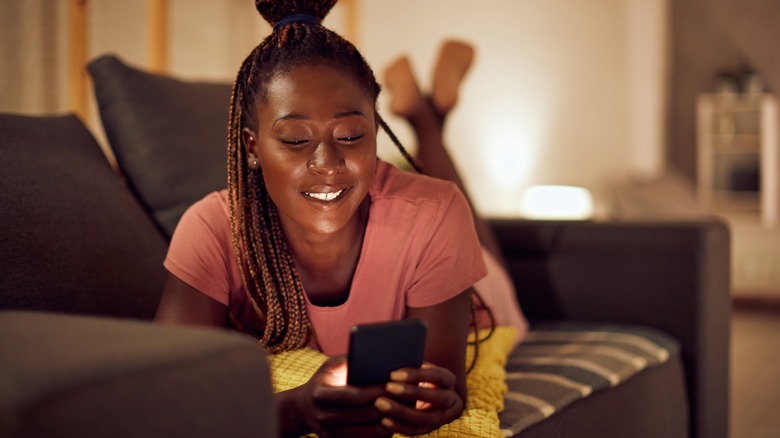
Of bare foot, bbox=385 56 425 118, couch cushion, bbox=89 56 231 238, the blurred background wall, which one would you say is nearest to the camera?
couch cushion, bbox=89 56 231 238

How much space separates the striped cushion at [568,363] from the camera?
1.31 meters

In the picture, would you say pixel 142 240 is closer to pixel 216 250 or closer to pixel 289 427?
pixel 216 250

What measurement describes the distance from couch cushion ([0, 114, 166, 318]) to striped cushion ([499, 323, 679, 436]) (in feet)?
2.14

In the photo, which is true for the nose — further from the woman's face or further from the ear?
the ear

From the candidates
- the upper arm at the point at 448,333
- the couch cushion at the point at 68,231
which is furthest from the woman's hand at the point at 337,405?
the couch cushion at the point at 68,231

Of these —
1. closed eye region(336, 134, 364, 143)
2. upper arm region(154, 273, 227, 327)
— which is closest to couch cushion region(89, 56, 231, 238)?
upper arm region(154, 273, 227, 327)

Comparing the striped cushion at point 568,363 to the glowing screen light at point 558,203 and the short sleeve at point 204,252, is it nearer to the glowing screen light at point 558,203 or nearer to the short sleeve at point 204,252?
the short sleeve at point 204,252

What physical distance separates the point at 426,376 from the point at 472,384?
35cm

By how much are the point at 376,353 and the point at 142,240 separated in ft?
2.23

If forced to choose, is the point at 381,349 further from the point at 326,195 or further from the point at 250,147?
the point at 250,147

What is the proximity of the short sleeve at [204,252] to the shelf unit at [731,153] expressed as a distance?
5375mm

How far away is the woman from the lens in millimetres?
1078

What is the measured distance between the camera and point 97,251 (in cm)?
131

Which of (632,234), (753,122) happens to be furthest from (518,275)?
(753,122)
